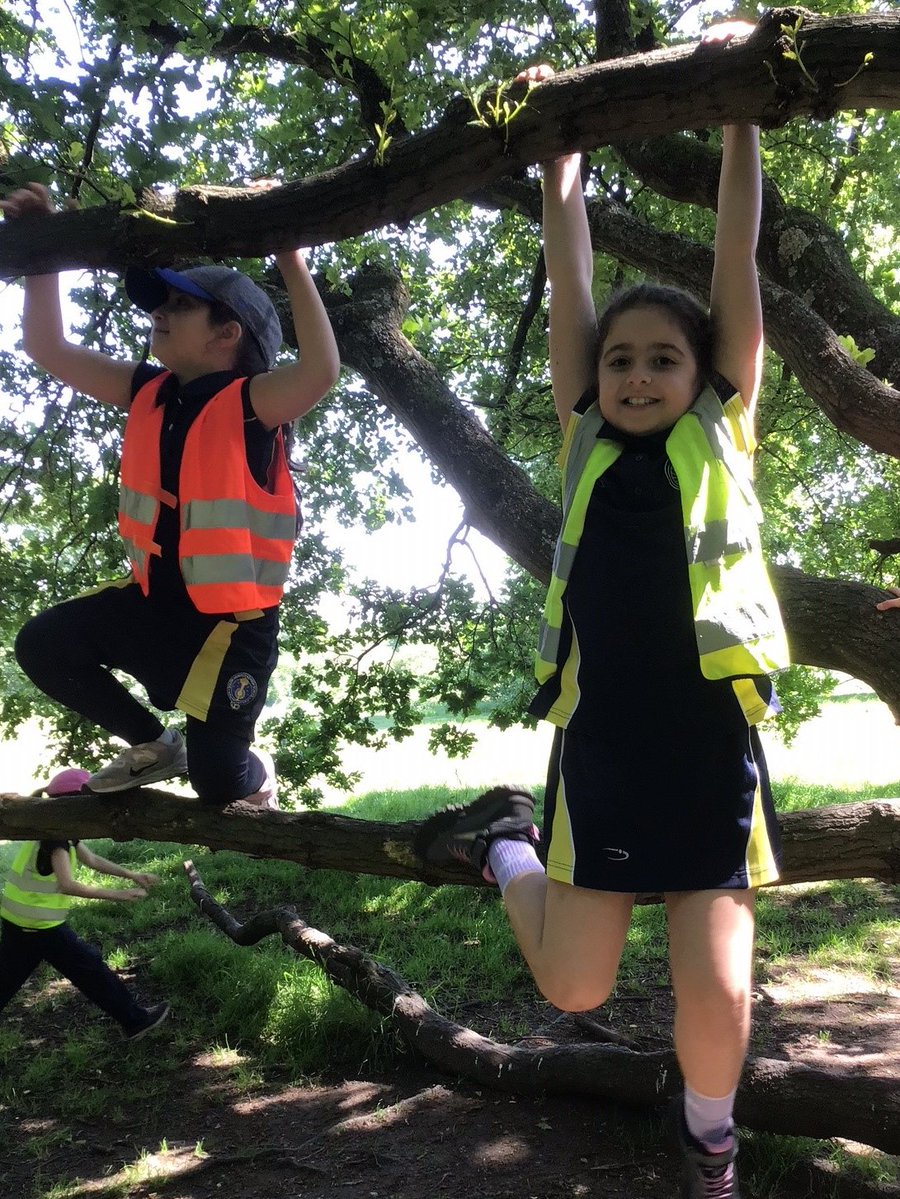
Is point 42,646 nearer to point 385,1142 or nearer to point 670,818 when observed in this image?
point 670,818

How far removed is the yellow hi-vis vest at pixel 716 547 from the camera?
188cm

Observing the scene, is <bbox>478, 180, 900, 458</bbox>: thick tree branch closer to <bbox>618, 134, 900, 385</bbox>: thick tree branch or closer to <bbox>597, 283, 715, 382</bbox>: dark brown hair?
<bbox>618, 134, 900, 385</bbox>: thick tree branch

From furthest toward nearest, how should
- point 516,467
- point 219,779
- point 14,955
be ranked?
point 516,467 → point 14,955 → point 219,779

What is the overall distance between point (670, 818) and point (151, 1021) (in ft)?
12.9

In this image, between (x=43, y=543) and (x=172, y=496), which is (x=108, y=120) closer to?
(x=172, y=496)

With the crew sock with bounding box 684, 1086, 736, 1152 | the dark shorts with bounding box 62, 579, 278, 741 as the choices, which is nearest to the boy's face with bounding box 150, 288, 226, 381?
the dark shorts with bounding box 62, 579, 278, 741

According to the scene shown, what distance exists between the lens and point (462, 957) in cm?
556

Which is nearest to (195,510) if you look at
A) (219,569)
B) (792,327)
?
(219,569)

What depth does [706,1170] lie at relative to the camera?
6.61 feet

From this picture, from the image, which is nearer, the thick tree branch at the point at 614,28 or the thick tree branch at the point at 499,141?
the thick tree branch at the point at 499,141

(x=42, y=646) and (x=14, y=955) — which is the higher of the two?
(x=42, y=646)

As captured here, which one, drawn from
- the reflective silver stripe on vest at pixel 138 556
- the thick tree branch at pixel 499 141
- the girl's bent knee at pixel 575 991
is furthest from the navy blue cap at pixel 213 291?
the girl's bent knee at pixel 575 991

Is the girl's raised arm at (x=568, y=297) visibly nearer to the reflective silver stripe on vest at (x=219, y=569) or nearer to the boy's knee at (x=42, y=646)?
the reflective silver stripe on vest at (x=219, y=569)

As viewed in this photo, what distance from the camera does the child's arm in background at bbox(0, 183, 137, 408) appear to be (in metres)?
2.84
